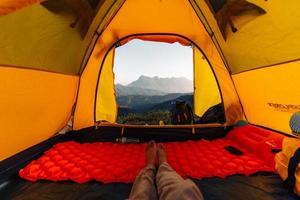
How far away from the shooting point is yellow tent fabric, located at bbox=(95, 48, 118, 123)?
3.15 meters

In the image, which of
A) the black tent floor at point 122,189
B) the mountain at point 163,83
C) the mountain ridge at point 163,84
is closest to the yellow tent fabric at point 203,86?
the black tent floor at point 122,189

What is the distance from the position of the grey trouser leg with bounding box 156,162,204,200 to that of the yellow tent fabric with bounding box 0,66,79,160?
1394 millimetres

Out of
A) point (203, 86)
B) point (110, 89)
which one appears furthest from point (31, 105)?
point (203, 86)

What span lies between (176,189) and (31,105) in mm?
1690

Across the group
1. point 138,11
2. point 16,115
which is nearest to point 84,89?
point 16,115

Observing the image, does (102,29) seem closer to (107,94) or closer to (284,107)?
Answer: (107,94)

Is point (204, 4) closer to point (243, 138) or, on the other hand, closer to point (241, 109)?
point (241, 109)

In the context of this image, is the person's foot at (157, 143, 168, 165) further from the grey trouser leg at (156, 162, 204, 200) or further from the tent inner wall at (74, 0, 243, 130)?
the tent inner wall at (74, 0, 243, 130)

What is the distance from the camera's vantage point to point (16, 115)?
1982 millimetres

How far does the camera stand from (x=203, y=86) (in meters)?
3.99

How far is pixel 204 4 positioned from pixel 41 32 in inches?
67.4

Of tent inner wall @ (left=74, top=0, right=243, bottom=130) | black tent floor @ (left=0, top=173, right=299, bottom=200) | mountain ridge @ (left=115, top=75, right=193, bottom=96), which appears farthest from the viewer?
mountain ridge @ (left=115, top=75, right=193, bottom=96)

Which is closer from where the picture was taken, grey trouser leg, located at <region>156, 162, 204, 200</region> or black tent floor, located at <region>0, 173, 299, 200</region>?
grey trouser leg, located at <region>156, 162, 204, 200</region>

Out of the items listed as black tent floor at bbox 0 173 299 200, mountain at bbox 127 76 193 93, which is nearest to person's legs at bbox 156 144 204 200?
black tent floor at bbox 0 173 299 200
